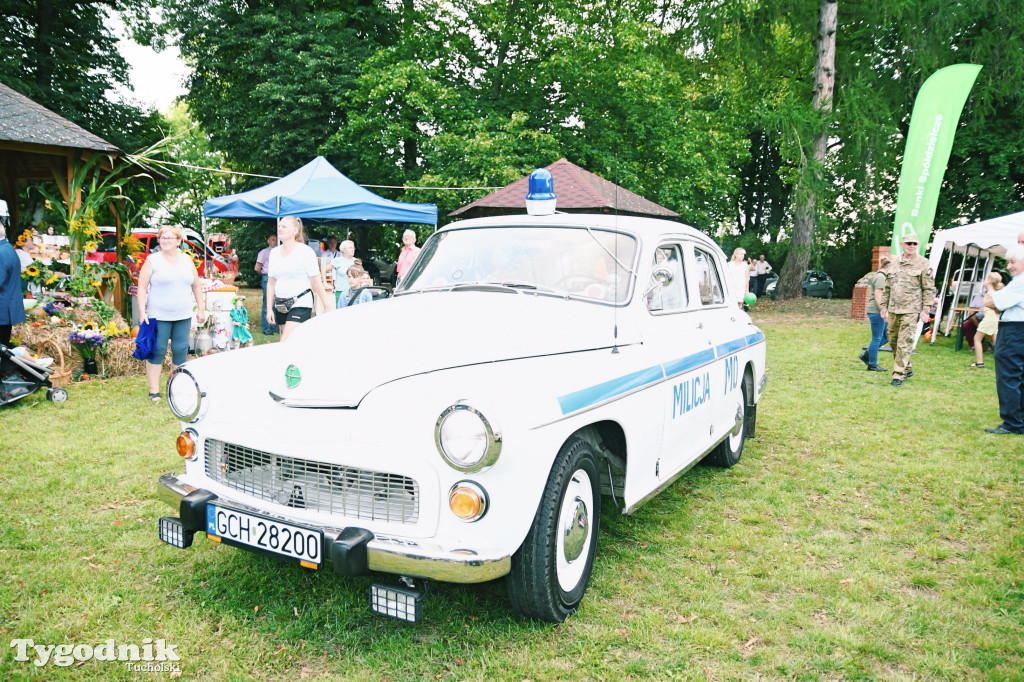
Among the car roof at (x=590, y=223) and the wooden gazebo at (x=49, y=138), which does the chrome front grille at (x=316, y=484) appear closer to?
the car roof at (x=590, y=223)

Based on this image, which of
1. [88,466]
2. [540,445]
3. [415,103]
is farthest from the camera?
[415,103]

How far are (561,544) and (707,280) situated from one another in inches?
115

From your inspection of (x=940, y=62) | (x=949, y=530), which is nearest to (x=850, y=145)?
(x=940, y=62)

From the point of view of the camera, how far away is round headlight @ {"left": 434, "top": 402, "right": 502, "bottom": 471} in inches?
103

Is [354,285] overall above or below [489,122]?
below

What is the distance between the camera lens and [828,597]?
360 cm

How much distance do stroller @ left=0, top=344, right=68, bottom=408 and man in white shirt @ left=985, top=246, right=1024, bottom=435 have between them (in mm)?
9542

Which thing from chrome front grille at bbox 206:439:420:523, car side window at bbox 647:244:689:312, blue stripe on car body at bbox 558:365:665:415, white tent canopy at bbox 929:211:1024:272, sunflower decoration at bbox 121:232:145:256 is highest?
white tent canopy at bbox 929:211:1024:272

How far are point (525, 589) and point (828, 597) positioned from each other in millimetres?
1682

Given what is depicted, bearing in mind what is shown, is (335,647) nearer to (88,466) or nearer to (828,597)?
(828,597)

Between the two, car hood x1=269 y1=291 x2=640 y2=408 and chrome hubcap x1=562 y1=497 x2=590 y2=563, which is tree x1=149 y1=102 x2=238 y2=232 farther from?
chrome hubcap x1=562 y1=497 x2=590 y2=563

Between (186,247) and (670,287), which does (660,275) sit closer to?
(670,287)

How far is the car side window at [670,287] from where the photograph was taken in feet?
13.8

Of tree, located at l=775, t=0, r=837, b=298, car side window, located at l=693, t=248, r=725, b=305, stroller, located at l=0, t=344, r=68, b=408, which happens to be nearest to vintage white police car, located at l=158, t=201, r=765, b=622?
car side window, located at l=693, t=248, r=725, b=305
